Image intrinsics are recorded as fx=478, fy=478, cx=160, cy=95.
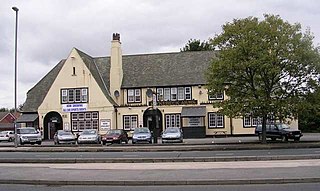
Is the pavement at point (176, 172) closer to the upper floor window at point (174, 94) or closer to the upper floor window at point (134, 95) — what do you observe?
the upper floor window at point (174, 94)

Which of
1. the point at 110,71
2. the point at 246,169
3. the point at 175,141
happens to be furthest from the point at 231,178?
the point at 110,71

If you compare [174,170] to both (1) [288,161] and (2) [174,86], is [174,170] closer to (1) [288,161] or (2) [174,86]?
(1) [288,161]

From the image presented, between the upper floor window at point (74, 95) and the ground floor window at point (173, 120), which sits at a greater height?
the upper floor window at point (74, 95)

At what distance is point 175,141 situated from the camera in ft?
133

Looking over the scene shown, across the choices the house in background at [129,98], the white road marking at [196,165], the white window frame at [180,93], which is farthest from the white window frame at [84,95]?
the white road marking at [196,165]

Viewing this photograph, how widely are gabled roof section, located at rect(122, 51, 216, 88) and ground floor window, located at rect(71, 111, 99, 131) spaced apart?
5.31 meters

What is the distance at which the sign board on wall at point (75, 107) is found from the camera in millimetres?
57969

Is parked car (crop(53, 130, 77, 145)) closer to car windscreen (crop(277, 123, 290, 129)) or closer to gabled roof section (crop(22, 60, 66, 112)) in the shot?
gabled roof section (crop(22, 60, 66, 112))

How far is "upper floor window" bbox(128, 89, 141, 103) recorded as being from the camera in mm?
58312

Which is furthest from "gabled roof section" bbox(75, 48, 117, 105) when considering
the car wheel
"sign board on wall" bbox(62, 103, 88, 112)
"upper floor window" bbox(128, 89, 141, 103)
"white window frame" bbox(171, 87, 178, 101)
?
the car wheel

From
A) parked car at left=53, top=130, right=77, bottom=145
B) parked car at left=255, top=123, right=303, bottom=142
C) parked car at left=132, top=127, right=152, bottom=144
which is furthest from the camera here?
parked car at left=53, top=130, right=77, bottom=145

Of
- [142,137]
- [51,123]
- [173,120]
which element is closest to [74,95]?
[51,123]

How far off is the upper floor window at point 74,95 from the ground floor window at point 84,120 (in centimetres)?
169

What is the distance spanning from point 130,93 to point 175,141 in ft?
63.9
